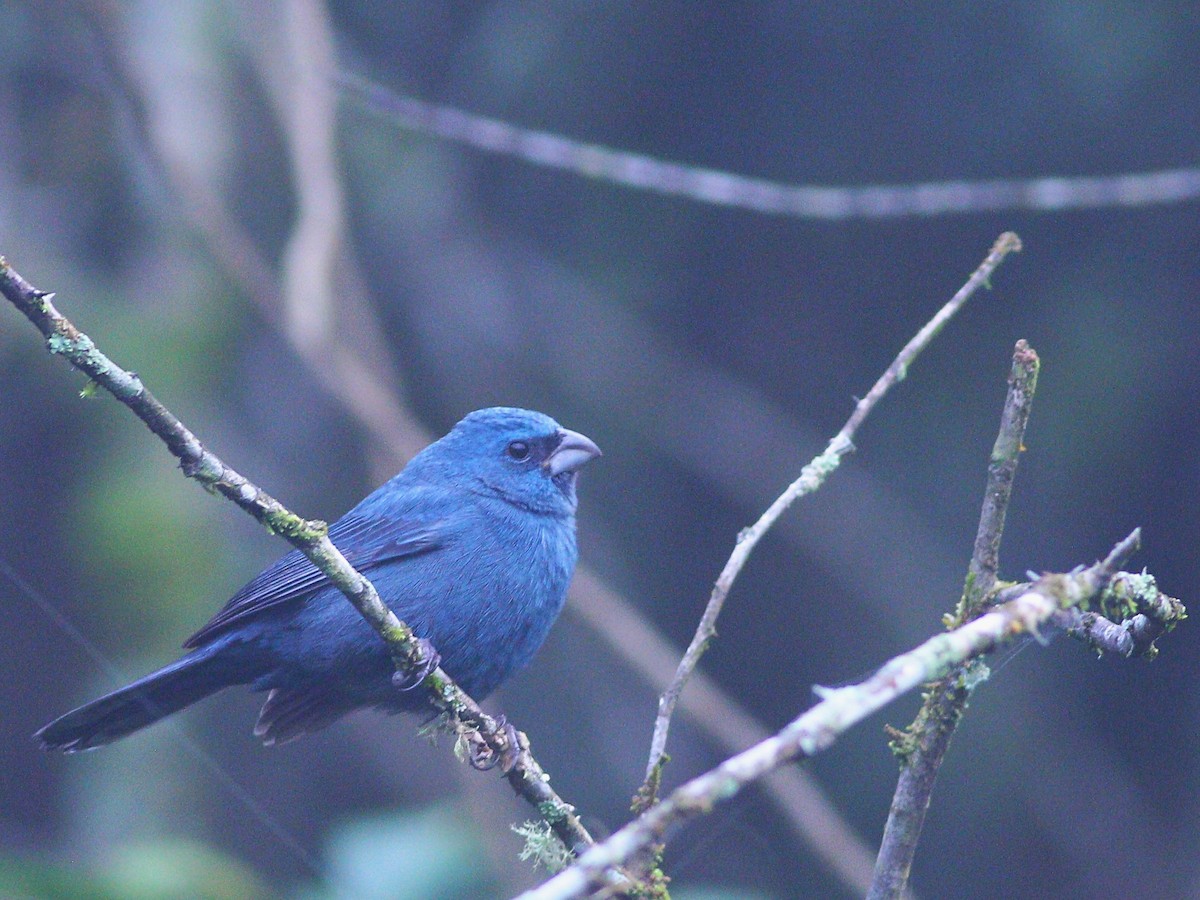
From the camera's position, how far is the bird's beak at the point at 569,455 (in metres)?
4.41

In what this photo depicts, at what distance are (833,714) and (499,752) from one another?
142cm

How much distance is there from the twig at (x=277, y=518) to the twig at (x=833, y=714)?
92 cm

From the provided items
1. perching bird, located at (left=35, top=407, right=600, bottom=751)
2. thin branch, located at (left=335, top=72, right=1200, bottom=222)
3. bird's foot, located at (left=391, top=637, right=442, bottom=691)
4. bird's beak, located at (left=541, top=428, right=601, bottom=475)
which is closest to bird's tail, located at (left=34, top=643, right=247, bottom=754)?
perching bird, located at (left=35, top=407, right=600, bottom=751)

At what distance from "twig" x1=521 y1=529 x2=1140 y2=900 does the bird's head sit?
2.36 metres

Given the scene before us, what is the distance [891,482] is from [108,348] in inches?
149

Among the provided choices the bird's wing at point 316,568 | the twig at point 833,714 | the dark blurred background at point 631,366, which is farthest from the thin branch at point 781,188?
the twig at point 833,714

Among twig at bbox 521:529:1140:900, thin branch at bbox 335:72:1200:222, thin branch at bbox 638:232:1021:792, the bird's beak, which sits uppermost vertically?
thin branch at bbox 335:72:1200:222

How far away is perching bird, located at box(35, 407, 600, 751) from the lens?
3812mm

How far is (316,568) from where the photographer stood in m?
3.85

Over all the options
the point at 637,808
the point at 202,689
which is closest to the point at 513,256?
the point at 202,689

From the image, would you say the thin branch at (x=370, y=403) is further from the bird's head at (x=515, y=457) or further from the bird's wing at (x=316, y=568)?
the bird's wing at (x=316, y=568)

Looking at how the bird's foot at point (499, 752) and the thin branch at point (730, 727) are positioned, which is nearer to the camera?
the bird's foot at point (499, 752)

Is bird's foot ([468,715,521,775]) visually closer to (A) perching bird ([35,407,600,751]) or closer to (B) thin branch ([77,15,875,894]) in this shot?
(A) perching bird ([35,407,600,751])

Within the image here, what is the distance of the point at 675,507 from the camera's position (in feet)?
22.6
